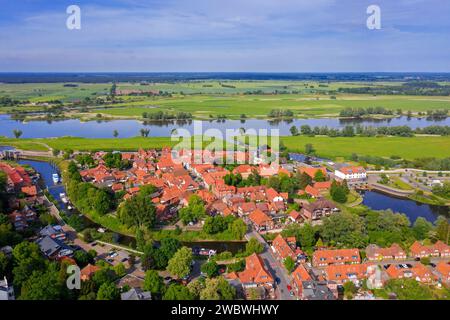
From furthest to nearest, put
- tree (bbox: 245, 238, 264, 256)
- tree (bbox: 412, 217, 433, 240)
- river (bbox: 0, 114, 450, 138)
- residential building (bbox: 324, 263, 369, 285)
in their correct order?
river (bbox: 0, 114, 450, 138), tree (bbox: 412, 217, 433, 240), tree (bbox: 245, 238, 264, 256), residential building (bbox: 324, 263, 369, 285)

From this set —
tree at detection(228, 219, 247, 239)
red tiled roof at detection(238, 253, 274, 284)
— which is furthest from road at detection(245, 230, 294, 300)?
tree at detection(228, 219, 247, 239)

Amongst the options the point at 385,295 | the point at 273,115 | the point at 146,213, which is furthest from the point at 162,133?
the point at 385,295

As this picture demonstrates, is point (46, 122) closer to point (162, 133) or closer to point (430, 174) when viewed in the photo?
point (162, 133)

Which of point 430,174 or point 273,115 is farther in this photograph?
point 273,115

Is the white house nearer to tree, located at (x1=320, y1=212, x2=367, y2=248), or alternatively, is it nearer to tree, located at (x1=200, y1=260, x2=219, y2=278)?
tree, located at (x1=320, y1=212, x2=367, y2=248)

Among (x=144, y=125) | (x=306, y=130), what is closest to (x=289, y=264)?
(x=306, y=130)

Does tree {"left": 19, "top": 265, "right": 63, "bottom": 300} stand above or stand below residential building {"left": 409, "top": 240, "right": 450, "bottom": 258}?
above

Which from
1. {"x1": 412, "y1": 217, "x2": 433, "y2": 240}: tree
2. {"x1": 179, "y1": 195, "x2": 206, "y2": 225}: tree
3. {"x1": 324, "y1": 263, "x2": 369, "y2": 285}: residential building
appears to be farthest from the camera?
{"x1": 179, "y1": 195, "x2": 206, "y2": 225}: tree

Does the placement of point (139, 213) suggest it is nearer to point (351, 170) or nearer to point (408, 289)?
point (408, 289)
